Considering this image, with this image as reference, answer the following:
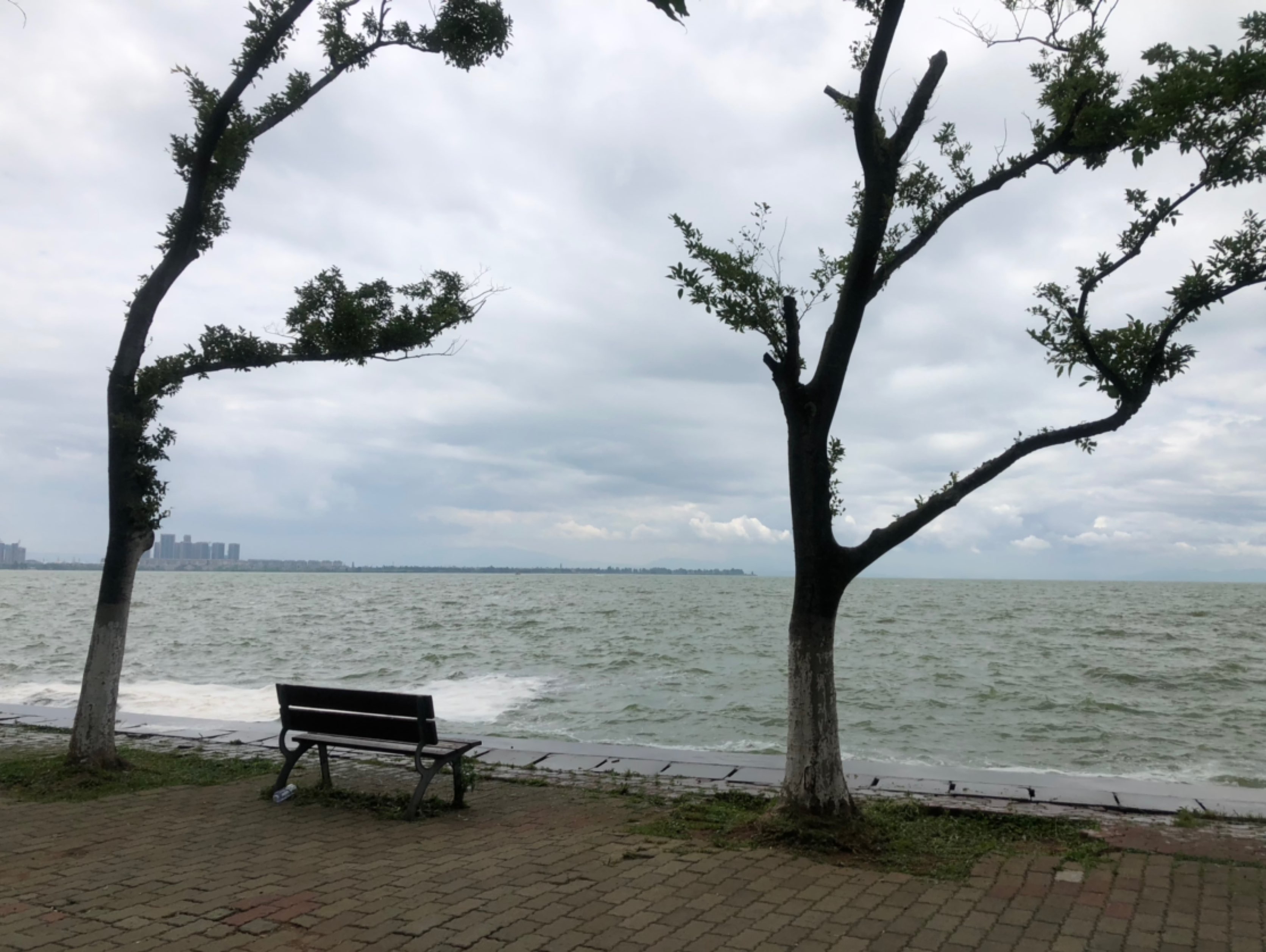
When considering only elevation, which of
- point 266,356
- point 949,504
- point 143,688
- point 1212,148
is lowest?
point 143,688

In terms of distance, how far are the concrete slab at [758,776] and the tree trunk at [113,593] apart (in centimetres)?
532

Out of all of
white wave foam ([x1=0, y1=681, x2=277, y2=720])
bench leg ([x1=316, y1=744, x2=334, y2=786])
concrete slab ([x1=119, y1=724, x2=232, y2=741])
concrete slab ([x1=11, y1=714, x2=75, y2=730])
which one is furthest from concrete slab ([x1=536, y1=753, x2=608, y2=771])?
white wave foam ([x1=0, y1=681, x2=277, y2=720])

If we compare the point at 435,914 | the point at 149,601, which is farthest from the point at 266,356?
the point at 149,601

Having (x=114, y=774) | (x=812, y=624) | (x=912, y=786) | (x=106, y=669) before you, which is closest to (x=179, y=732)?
(x=114, y=774)

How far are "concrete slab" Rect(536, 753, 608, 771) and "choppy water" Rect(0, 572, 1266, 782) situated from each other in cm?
325

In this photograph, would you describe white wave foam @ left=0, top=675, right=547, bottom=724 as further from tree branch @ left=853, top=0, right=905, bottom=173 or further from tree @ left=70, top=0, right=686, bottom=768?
tree branch @ left=853, top=0, right=905, bottom=173

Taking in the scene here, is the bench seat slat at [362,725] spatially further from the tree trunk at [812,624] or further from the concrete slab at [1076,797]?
the concrete slab at [1076,797]

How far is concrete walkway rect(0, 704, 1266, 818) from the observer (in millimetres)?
7117

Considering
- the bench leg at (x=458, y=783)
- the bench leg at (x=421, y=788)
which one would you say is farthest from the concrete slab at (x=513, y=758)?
the bench leg at (x=421, y=788)

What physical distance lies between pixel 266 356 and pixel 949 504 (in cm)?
598

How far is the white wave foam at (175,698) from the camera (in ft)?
47.0

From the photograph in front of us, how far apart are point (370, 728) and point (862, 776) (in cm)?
426

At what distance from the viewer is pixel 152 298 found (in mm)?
8148

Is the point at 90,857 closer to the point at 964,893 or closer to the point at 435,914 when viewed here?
the point at 435,914
